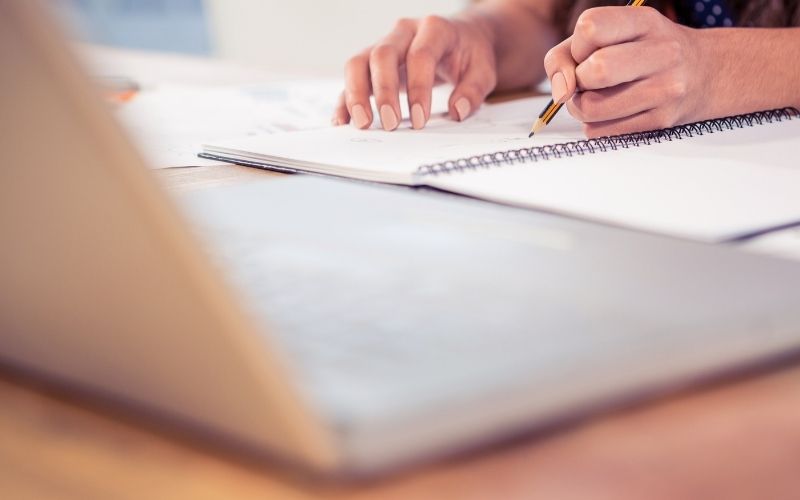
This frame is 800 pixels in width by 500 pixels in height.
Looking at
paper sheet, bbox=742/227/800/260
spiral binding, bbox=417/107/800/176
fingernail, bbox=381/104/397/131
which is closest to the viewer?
paper sheet, bbox=742/227/800/260

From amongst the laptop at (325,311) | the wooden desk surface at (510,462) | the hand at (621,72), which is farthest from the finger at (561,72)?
the wooden desk surface at (510,462)

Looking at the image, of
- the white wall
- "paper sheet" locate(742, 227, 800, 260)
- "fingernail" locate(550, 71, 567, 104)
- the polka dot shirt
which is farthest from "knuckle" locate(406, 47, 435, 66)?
the white wall

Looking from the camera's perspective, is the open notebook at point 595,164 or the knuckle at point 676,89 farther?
the knuckle at point 676,89

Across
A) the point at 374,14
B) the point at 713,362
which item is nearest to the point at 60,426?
the point at 713,362

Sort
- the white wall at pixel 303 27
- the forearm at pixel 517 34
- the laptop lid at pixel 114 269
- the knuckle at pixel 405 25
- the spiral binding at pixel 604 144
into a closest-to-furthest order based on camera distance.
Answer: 1. the laptop lid at pixel 114 269
2. the spiral binding at pixel 604 144
3. the knuckle at pixel 405 25
4. the forearm at pixel 517 34
5. the white wall at pixel 303 27

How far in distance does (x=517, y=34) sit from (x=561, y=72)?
534 millimetres

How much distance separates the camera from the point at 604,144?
0.68 metres

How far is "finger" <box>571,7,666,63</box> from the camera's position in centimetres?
72

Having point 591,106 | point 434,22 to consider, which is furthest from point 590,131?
point 434,22

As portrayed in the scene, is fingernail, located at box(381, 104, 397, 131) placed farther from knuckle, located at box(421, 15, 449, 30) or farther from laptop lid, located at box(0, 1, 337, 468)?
laptop lid, located at box(0, 1, 337, 468)

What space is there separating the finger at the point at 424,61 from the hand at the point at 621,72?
14cm

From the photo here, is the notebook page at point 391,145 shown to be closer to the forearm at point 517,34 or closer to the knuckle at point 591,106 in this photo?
the knuckle at point 591,106

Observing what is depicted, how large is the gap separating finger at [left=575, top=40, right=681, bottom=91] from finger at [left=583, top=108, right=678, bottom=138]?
0.10ft

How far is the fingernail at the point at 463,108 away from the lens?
0.89 meters
